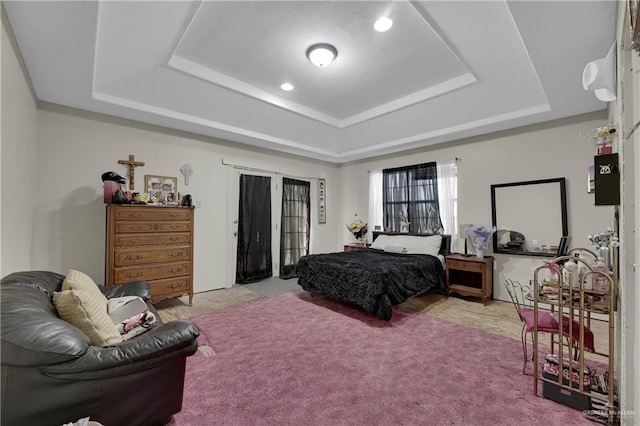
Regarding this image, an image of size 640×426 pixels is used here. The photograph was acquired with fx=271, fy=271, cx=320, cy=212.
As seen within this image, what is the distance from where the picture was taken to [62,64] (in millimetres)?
2377

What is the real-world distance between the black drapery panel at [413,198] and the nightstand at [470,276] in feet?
2.50

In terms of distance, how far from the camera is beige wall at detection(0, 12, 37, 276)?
1.84 metres

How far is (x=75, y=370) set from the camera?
1.23m

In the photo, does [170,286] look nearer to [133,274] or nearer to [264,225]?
[133,274]

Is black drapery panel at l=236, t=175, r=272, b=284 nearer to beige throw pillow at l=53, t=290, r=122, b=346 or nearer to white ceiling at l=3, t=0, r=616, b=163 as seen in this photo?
white ceiling at l=3, t=0, r=616, b=163

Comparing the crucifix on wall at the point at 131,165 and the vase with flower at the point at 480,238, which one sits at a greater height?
the crucifix on wall at the point at 131,165

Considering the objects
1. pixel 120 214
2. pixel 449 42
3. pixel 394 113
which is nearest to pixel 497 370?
pixel 449 42

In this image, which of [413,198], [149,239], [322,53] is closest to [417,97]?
[322,53]

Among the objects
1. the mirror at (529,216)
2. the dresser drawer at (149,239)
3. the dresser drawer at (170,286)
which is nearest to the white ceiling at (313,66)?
the mirror at (529,216)

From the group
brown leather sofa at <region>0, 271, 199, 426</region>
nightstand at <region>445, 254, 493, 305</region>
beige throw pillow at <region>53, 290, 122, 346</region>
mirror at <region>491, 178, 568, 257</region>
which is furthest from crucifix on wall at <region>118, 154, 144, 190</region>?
mirror at <region>491, 178, 568, 257</region>

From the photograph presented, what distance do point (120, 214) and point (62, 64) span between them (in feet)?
4.98

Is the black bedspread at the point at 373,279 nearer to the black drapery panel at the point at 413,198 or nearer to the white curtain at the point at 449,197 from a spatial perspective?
the white curtain at the point at 449,197

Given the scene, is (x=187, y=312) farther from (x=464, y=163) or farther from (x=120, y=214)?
(x=464, y=163)

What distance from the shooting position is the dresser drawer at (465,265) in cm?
385
